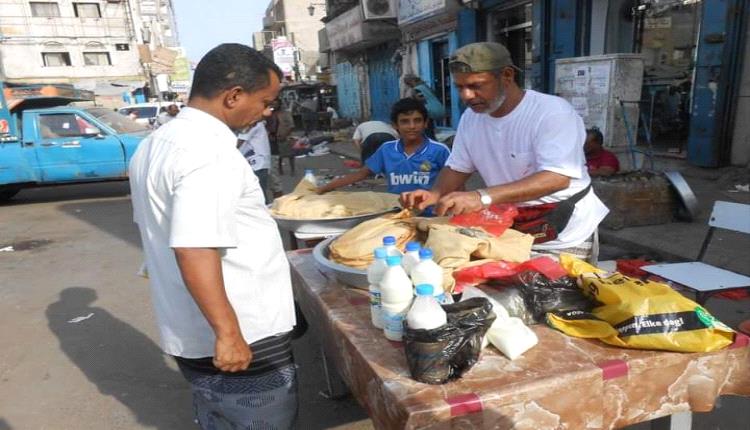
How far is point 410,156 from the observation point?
3.21 metres

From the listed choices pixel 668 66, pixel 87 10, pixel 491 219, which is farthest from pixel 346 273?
pixel 87 10

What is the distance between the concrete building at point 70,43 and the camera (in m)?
31.4

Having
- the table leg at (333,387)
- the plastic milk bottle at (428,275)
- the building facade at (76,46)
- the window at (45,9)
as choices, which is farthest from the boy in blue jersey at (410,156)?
the window at (45,9)

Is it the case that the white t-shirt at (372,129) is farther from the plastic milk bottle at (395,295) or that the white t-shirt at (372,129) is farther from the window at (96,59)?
the window at (96,59)

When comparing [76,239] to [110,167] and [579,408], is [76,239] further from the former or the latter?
[579,408]

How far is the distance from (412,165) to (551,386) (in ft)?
6.88

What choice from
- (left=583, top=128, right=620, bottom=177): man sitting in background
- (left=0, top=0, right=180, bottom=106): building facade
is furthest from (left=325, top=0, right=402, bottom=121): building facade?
(left=0, top=0, right=180, bottom=106): building facade

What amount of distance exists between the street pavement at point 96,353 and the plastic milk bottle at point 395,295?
1.39 m

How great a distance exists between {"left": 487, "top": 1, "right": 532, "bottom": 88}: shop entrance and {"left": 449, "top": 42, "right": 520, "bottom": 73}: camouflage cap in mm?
7967

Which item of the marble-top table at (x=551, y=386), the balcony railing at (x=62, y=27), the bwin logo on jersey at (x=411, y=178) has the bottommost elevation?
the marble-top table at (x=551, y=386)

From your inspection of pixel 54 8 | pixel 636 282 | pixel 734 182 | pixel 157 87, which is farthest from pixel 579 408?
pixel 157 87

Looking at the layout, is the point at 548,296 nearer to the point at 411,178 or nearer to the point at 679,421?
the point at 679,421

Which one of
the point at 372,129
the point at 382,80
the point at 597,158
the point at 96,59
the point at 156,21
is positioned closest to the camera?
the point at 372,129

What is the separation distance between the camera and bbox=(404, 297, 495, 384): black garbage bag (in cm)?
121
